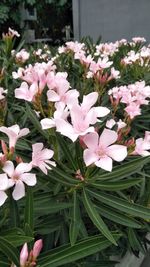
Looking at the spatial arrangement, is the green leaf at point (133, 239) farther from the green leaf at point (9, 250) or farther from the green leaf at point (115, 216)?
the green leaf at point (9, 250)

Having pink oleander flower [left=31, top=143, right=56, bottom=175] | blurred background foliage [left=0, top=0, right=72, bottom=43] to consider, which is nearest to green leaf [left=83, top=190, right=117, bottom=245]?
pink oleander flower [left=31, top=143, right=56, bottom=175]

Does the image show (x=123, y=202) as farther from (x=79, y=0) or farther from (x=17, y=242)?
(x=79, y=0)

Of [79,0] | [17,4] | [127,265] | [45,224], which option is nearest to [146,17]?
[79,0]

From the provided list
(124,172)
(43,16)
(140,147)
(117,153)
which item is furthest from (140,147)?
(43,16)

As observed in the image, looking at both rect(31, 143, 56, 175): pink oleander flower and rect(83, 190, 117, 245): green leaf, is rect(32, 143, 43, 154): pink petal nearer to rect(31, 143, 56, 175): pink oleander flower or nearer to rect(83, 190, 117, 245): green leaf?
rect(31, 143, 56, 175): pink oleander flower

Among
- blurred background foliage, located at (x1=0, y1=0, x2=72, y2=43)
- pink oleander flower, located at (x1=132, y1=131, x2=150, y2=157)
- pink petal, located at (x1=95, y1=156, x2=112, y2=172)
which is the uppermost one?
pink petal, located at (x1=95, y1=156, x2=112, y2=172)

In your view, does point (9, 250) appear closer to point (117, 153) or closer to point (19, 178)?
point (19, 178)

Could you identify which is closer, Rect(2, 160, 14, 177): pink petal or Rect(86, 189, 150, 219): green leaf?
Rect(2, 160, 14, 177): pink petal
